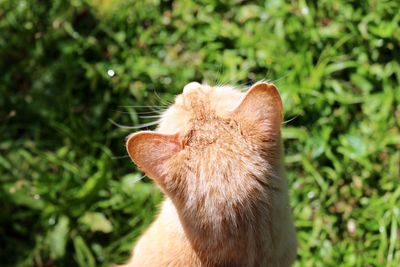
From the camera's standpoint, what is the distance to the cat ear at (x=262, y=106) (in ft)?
6.56

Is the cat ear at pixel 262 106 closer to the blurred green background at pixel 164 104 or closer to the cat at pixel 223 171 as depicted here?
the cat at pixel 223 171

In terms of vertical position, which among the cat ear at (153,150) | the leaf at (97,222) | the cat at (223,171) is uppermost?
the cat ear at (153,150)

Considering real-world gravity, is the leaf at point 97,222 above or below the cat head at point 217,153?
below

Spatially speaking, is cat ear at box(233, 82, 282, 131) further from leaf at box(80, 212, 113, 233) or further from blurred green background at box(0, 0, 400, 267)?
leaf at box(80, 212, 113, 233)

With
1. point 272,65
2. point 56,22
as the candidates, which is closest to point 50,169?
point 56,22

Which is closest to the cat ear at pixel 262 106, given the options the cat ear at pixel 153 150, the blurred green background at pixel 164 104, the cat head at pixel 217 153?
the cat head at pixel 217 153

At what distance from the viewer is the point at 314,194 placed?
340cm

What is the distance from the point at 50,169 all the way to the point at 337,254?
1893mm

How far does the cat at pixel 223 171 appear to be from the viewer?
2016 millimetres

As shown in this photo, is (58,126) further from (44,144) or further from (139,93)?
(139,93)

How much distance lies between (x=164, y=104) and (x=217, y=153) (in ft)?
4.02

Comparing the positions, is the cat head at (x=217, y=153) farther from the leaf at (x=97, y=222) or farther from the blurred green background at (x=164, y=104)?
the leaf at (x=97, y=222)

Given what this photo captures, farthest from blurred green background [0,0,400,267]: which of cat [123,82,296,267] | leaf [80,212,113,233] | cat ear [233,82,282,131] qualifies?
cat ear [233,82,282,131]

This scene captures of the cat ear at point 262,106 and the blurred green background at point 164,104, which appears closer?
the cat ear at point 262,106
